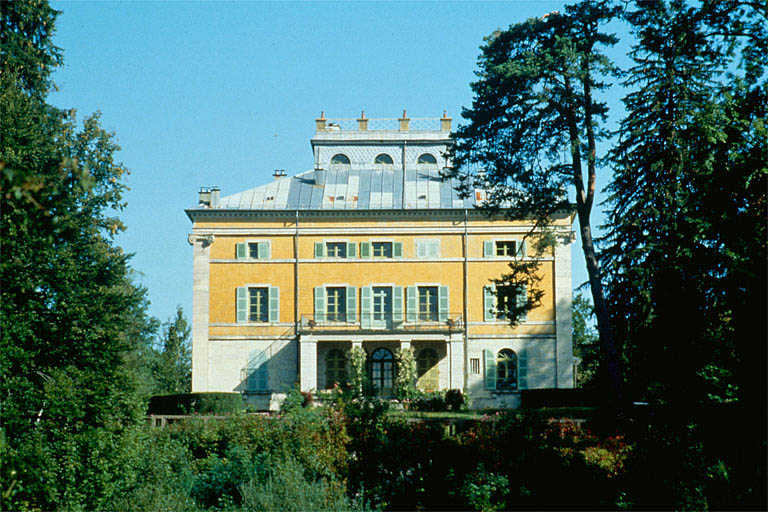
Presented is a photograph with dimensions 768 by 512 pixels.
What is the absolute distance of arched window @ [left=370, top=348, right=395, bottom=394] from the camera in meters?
39.5

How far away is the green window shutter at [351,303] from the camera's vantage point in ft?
129

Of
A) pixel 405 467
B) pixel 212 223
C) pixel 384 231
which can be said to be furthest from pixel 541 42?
pixel 212 223

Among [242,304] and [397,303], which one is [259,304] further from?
[397,303]

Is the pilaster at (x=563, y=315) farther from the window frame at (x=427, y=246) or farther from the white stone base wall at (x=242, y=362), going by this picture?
the white stone base wall at (x=242, y=362)

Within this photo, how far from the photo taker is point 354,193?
41.8 m

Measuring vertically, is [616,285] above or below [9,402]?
above

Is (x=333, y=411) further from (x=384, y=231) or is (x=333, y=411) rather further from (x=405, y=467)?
(x=384, y=231)

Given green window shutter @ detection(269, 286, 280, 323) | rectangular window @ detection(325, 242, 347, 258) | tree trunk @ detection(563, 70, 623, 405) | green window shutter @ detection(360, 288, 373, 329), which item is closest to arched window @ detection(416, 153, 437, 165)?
rectangular window @ detection(325, 242, 347, 258)

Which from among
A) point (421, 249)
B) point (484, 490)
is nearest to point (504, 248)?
point (421, 249)

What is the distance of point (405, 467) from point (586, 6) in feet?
41.0

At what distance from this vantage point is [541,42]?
69.2 feet

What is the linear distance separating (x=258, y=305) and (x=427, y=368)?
28.3ft

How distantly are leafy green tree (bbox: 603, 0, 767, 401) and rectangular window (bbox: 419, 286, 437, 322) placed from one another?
14.9m

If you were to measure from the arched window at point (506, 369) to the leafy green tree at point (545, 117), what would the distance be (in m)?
18.1
